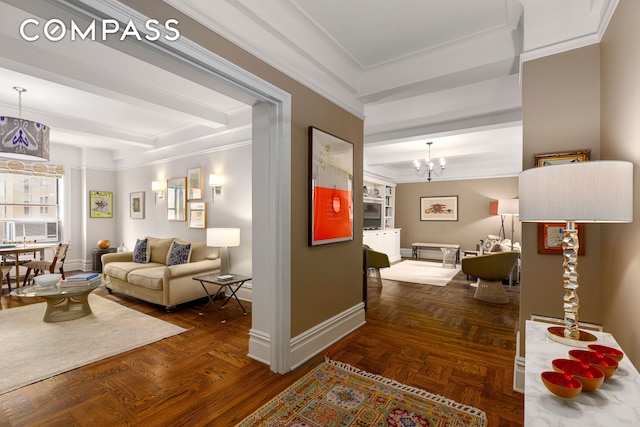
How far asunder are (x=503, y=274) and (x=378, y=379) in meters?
3.11

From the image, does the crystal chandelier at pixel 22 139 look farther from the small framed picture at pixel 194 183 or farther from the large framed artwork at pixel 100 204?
the large framed artwork at pixel 100 204

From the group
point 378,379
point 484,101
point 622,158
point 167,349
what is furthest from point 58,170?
point 622,158

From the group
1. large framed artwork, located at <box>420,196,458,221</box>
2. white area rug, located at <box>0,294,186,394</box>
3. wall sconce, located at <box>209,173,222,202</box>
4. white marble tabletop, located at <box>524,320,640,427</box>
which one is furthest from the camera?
large framed artwork, located at <box>420,196,458,221</box>

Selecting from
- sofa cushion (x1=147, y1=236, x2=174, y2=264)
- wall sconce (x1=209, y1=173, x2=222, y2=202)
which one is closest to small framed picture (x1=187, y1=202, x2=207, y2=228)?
wall sconce (x1=209, y1=173, x2=222, y2=202)

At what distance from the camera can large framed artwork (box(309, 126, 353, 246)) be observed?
8.63ft

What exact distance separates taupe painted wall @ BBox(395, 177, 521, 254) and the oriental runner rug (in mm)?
7366

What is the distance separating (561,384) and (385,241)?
7143 mm

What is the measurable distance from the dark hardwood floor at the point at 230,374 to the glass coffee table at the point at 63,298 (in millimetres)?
944

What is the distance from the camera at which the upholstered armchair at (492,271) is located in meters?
4.42

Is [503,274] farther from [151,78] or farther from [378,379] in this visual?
[151,78]

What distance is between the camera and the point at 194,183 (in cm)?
523

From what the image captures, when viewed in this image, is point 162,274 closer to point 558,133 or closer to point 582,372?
point 582,372

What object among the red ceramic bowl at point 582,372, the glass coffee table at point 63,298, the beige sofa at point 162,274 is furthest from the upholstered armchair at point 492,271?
the glass coffee table at point 63,298

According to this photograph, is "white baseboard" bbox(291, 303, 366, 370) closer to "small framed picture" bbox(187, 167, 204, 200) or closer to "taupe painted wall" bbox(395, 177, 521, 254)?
"small framed picture" bbox(187, 167, 204, 200)
